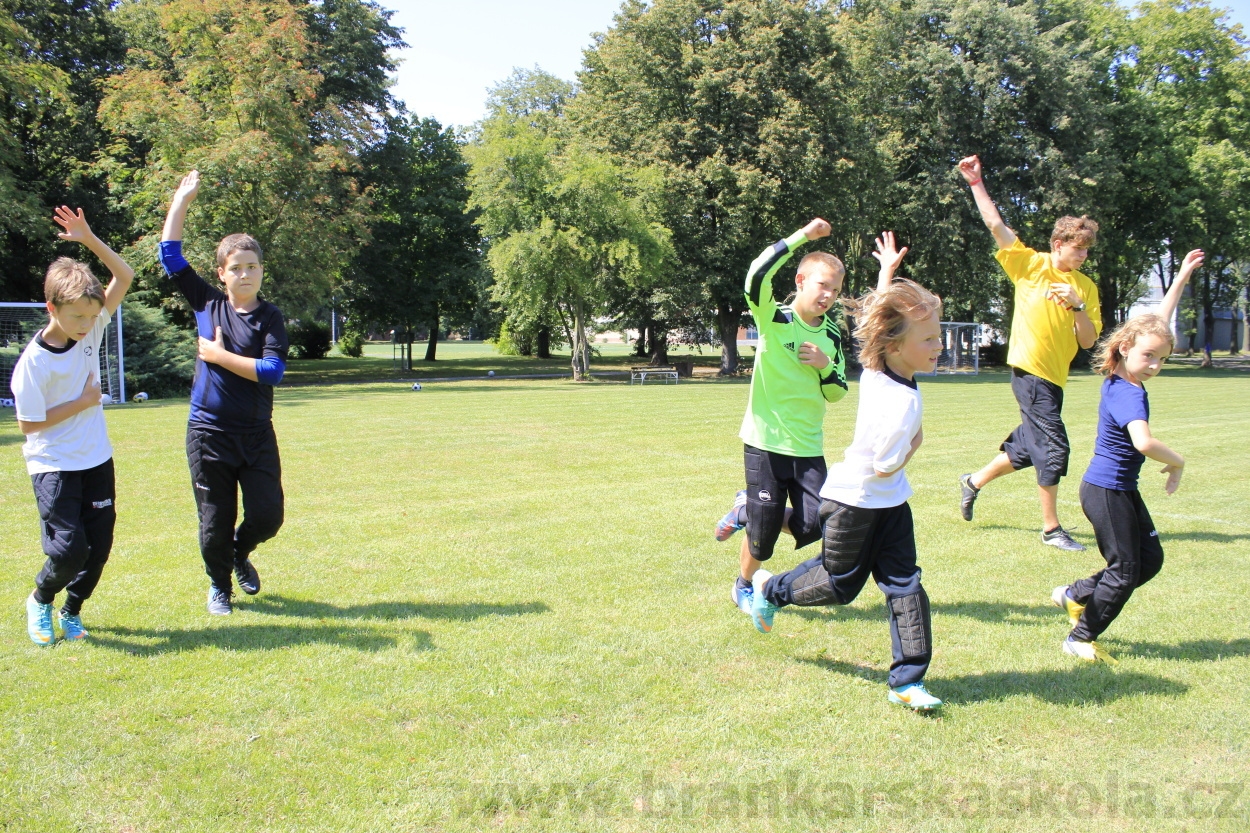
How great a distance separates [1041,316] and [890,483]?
3790mm

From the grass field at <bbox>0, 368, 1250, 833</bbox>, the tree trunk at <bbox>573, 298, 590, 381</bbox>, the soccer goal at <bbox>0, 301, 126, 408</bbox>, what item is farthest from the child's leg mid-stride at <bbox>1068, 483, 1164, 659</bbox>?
the tree trunk at <bbox>573, 298, 590, 381</bbox>

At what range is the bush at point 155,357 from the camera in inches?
904

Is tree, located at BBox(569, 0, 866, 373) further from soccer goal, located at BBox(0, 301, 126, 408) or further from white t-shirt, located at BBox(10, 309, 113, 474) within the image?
white t-shirt, located at BBox(10, 309, 113, 474)

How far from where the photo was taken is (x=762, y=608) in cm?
453

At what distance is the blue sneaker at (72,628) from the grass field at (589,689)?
0.11 meters

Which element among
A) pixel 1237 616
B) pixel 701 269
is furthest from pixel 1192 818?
pixel 701 269

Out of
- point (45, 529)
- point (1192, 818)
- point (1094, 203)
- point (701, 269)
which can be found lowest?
point (1192, 818)

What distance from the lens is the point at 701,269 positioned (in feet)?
117

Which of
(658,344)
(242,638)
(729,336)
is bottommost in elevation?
(242,638)

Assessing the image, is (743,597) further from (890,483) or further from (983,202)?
(983,202)

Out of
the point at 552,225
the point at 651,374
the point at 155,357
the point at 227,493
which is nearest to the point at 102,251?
the point at 227,493

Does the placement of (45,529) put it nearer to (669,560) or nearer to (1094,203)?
(669,560)

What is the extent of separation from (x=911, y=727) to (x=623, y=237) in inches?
1120

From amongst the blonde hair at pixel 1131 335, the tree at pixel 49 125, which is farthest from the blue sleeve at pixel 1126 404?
the tree at pixel 49 125
